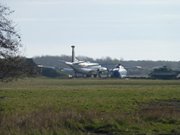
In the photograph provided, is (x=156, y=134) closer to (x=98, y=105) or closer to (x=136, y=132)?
(x=136, y=132)

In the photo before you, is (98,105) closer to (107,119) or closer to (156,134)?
(107,119)

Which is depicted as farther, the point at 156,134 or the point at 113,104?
the point at 113,104

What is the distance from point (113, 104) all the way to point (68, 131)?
42.7 feet

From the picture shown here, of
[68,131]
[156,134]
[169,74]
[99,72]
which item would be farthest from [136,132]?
[99,72]

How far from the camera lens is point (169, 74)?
129500mm

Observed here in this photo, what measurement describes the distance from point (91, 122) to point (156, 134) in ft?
11.7

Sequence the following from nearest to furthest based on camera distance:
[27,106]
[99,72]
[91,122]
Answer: [91,122]
[27,106]
[99,72]

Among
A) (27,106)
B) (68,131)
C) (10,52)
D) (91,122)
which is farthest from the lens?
(27,106)

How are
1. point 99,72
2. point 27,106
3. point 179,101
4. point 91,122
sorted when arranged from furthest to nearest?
point 99,72 → point 179,101 → point 27,106 → point 91,122

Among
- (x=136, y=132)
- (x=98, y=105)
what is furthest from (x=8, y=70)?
(x=98, y=105)

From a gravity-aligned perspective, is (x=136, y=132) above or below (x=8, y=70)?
below

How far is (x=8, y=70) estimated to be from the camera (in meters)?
23.2

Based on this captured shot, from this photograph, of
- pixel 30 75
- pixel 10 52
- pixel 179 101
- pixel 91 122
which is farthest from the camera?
pixel 179 101

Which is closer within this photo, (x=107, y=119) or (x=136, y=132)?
(x=136, y=132)
